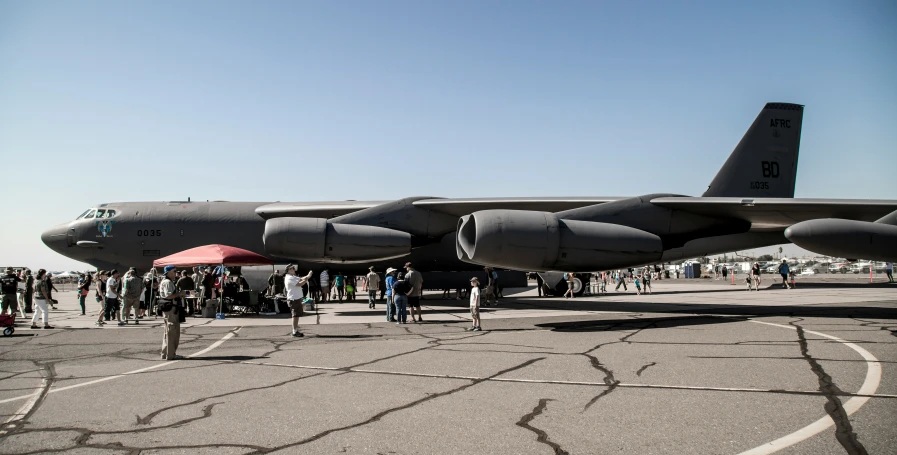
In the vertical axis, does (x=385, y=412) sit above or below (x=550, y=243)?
below

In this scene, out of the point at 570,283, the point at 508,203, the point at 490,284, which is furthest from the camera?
the point at 570,283

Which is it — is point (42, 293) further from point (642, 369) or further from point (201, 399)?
point (642, 369)

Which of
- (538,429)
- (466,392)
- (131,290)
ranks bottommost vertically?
(131,290)

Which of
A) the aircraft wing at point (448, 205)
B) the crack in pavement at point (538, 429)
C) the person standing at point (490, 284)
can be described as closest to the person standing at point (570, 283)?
the person standing at point (490, 284)

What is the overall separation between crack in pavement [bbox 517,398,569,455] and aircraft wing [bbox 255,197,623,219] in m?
11.8

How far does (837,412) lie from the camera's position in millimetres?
5102

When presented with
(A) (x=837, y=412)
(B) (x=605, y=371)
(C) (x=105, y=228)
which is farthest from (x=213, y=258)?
(A) (x=837, y=412)

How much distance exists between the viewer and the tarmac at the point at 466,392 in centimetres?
453

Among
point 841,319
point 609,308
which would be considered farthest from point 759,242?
point 841,319

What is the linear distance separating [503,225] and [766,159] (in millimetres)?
10868

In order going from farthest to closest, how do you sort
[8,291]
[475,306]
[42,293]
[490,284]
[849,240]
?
[490,284] → [8,291] → [42,293] → [849,240] → [475,306]

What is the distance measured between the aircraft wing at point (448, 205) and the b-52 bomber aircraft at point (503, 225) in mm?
35

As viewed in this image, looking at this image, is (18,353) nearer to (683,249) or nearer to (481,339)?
(481,339)

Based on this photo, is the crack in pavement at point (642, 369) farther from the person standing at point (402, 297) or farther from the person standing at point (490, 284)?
the person standing at point (490, 284)
